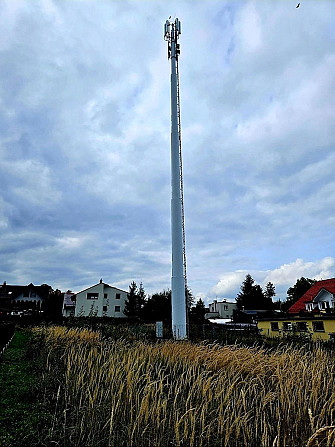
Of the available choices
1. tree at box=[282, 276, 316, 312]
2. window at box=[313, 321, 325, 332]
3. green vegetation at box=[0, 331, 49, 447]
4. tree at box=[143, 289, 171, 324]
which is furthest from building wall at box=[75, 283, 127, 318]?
green vegetation at box=[0, 331, 49, 447]

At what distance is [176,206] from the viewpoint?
16.2 meters

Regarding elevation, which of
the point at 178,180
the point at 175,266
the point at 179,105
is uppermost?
the point at 179,105

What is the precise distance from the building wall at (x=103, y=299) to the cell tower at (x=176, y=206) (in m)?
38.0

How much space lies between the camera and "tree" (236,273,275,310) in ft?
209

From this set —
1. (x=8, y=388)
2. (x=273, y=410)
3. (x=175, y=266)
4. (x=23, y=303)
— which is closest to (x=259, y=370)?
(x=273, y=410)

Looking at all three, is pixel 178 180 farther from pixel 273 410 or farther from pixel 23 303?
pixel 23 303

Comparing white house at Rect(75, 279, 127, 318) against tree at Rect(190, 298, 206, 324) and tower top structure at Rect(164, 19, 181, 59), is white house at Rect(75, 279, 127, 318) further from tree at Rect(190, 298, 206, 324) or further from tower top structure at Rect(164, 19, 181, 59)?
tower top structure at Rect(164, 19, 181, 59)

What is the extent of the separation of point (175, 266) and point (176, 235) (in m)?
1.57

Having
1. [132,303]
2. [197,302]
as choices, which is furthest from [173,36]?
[197,302]

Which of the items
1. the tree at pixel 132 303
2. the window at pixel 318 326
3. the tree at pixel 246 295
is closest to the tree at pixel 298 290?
the tree at pixel 246 295

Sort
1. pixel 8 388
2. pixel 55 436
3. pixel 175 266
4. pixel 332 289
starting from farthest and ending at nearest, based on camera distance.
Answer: pixel 332 289, pixel 175 266, pixel 8 388, pixel 55 436

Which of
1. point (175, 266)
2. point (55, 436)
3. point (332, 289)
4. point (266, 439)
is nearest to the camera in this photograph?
point (266, 439)

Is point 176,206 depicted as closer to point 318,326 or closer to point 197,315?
point 318,326

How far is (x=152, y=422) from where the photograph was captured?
3.17m
